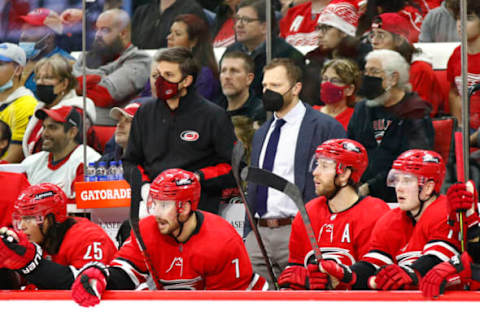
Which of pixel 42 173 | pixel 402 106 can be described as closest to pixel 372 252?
pixel 402 106

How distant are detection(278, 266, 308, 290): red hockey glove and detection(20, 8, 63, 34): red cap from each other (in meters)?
2.89

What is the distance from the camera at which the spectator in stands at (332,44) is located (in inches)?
191

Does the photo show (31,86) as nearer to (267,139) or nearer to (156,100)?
(156,100)

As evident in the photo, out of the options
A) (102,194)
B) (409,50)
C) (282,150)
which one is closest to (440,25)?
(409,50)

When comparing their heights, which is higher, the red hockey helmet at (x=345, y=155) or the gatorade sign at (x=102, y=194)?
the red hockey helmet at (x=345, y=155)

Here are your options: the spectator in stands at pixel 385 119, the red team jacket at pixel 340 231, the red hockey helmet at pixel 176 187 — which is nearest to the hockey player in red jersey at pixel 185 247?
the red hockey helmet at pixel 176 187

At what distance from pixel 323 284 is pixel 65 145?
8.78 feet

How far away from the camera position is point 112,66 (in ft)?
18.4

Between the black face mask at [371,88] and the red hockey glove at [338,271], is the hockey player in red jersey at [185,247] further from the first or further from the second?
the black face mask at [371,88]

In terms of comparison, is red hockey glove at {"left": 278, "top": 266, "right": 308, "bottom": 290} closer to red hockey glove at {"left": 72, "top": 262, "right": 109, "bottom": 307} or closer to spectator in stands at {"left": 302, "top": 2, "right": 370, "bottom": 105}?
red hockey glove at {"left": 72, "top": 262, "right": 109, "bottom": 307}

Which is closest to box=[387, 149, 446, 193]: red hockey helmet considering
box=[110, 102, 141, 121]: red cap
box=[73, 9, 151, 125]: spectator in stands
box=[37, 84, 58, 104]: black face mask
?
box=[110, 102, 141, 121]: red cap

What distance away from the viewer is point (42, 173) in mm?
5492

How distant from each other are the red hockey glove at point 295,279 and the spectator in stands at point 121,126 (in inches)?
81.9

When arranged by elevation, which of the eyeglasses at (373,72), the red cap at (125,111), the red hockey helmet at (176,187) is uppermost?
the eyeglasses at (373,72)
